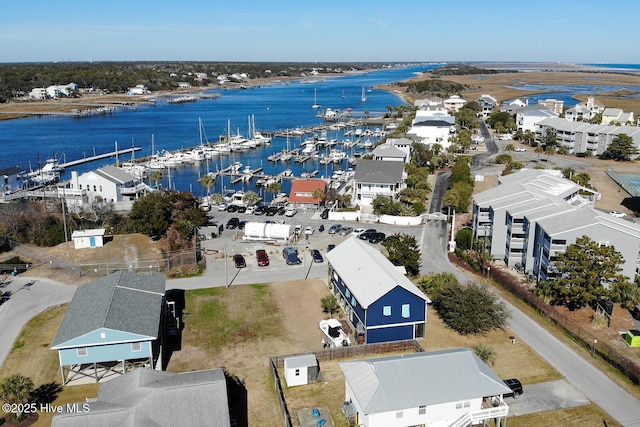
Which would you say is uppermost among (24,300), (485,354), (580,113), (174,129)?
(580,113)

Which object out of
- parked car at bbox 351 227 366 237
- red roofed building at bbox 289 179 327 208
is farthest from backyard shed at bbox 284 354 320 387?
red roofed building at bbox 289 179 327 208

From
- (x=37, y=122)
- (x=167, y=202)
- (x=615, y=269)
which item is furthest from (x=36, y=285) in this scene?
(x=37, y=122)

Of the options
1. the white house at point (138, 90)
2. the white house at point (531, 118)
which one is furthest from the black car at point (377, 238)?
the white house at point (138, 90)

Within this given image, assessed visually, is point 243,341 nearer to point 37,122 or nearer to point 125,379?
point 125,379

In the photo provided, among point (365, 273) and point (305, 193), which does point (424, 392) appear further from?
point (305, 193)

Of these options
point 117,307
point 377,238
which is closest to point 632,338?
point 377,238

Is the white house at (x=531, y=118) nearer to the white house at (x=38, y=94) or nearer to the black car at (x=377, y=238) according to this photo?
the black car at (x=377, y=238)

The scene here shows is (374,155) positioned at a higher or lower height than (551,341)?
higher
